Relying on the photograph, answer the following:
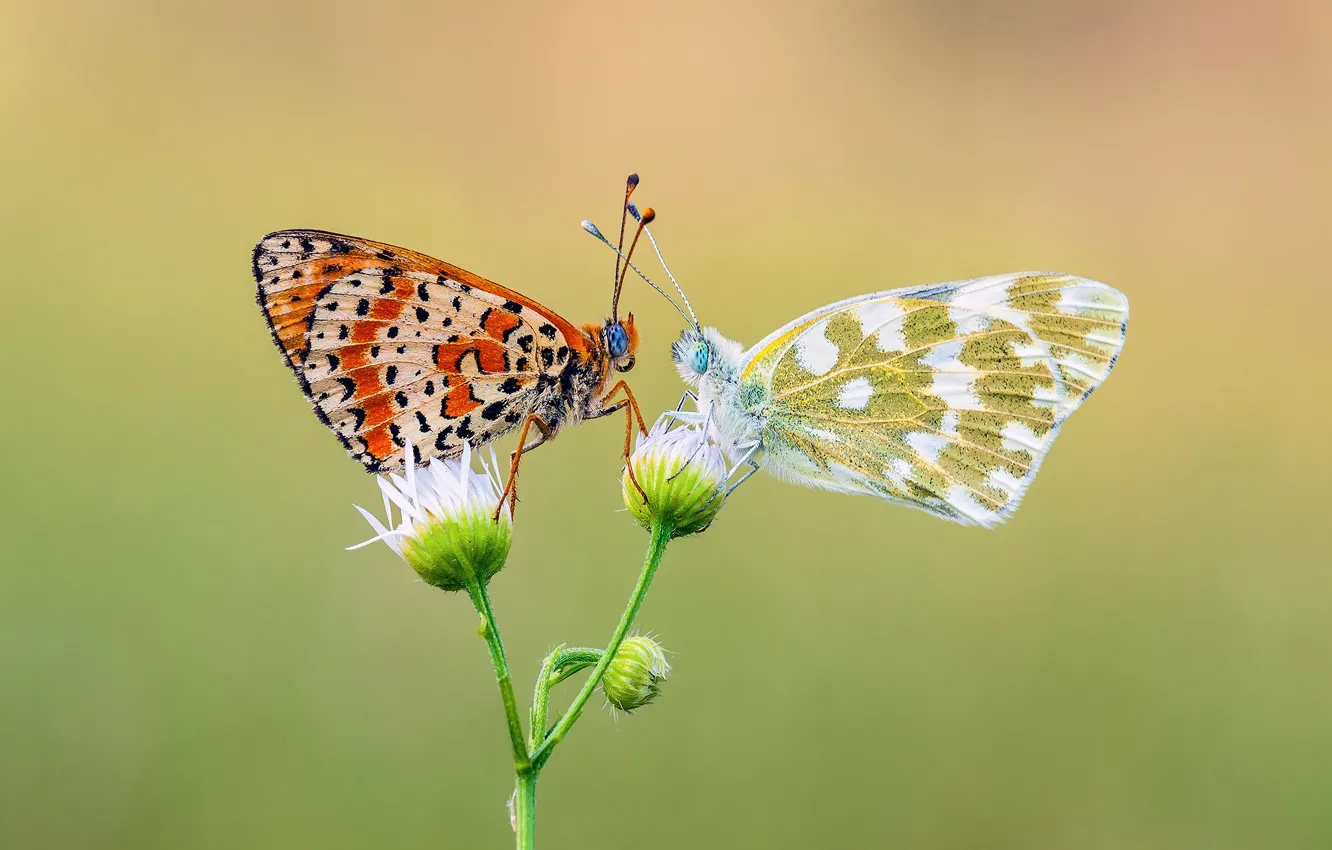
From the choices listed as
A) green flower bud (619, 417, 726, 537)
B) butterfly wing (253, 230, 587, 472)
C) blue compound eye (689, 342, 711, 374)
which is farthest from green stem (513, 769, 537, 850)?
blue compound eye (689, 342, 711, 374)

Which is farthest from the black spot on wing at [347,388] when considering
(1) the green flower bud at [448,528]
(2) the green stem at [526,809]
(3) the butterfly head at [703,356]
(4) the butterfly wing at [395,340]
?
(2) the green stem at [526,809]

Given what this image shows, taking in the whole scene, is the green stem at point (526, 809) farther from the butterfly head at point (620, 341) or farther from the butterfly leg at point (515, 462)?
the butterfly head at point (620, 341)

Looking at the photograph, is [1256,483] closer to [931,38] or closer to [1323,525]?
[1323,525]

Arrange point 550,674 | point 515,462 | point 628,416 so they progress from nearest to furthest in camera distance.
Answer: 1. point 550,674
2. point 515,462
3. point 628,416

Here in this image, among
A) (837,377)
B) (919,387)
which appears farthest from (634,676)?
(919,387)

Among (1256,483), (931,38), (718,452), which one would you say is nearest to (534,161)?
(931,38)

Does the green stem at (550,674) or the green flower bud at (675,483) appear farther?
the green flower bud at (675,483)

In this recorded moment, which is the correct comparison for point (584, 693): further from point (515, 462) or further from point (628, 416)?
point (628, 416)
